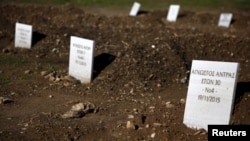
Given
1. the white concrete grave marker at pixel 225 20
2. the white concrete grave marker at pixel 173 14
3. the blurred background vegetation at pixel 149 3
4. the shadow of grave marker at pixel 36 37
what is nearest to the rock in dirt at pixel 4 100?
the shadow of grave marker at pixel 36 37

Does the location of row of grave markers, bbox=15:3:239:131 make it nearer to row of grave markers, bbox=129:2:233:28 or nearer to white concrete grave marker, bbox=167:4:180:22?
row of grave markers, bbox=129:2:233:28

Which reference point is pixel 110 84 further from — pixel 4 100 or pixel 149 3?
pixel 149 3

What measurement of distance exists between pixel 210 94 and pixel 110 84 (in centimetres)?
373

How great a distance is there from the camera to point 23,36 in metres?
13.8

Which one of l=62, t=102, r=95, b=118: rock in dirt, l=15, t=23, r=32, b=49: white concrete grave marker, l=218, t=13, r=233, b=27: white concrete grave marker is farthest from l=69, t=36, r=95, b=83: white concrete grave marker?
l=218, t=13, r=233, b=27: white concrete grave marker

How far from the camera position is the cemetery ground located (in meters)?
7.14

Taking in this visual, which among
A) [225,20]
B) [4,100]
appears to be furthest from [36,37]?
[225,20]

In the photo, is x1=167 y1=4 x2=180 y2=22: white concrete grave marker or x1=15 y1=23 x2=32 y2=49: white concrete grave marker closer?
x1=15 y1=23 x2=32 y2=49: white concrete grave marker

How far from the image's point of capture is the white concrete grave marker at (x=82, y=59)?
1039 cm

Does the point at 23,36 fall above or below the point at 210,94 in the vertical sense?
below

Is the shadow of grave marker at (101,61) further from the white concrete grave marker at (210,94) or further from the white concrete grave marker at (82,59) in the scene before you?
the white concrete grave marker at (210,94)

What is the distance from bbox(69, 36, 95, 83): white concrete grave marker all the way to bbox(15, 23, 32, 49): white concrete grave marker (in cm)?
339

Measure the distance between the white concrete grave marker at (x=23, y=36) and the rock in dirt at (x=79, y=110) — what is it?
19.3ft

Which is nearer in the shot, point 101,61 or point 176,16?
point 101,61
